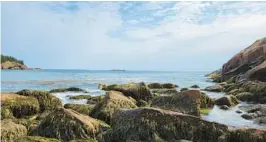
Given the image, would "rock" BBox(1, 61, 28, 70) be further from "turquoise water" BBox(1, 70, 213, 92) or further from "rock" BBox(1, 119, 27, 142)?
"rock" BBox(1, 119, 27, 142)

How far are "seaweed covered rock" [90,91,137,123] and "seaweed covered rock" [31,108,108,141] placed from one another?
8.44 feet

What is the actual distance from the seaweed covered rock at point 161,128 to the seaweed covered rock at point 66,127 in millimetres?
718

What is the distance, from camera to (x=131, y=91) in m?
24.0

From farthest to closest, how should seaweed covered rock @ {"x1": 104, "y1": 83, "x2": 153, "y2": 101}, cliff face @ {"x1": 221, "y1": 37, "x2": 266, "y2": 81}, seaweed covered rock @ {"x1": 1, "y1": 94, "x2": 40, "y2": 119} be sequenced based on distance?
cliff face @ {"x1": 221, "y1": 37, "x2": 266, "y2": 81} → seaweed covered rock @ {"x1": 104, "y1": 83, "x2": 153, "y2": 101} → seaweed covered rock @ {"x1": 1, "y1": 94, "x2": 40, "y2": 119}

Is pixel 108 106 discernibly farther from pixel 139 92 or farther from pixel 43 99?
pixel 139 92

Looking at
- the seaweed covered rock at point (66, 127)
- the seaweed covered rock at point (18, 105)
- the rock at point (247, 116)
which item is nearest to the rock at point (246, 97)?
the rock at point (247, 116)

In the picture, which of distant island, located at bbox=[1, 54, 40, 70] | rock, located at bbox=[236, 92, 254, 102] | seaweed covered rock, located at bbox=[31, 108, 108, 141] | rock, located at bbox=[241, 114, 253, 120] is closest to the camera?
seaweed covered rock, located at bbox=[31, 108, 108, 141]

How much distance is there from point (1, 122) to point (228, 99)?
1548 centimetres

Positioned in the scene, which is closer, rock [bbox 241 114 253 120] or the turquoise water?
rock [bbox 241 114 253 120]

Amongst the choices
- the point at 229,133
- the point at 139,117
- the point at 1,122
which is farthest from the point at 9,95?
the point at 229,133

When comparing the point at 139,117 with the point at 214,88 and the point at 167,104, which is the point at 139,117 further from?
the point at 214,88

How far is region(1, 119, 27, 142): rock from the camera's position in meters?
10.3

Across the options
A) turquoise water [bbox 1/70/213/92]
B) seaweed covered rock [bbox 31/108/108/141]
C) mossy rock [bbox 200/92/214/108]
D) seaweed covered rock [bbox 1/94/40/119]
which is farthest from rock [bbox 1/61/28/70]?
seaweed covered rock [bbox 31/108/108/141]

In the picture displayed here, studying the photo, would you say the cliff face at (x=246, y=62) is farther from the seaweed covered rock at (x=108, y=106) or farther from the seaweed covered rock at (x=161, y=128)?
the seaweed covered rock at (x=161, y=128)
